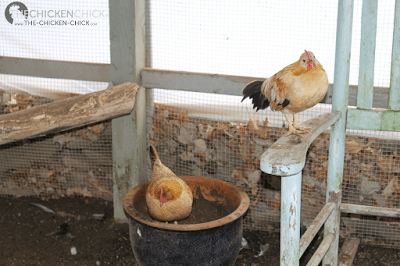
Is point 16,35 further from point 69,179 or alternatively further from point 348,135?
point 348,135

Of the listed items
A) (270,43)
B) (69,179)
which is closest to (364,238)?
(270,43)

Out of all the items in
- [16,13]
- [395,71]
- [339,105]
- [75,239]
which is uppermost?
[16,13]

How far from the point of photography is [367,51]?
4.77 feet

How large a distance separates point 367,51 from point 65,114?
1368 mm

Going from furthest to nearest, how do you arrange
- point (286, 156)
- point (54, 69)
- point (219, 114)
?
point (54, 69) → point (219, 114) → point (286, 156)

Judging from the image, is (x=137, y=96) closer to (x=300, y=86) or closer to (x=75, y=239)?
(x=75, y=239)

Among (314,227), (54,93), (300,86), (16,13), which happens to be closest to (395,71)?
(300,86)

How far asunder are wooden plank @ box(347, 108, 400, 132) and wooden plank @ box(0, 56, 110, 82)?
1.51 meters

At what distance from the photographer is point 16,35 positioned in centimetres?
268

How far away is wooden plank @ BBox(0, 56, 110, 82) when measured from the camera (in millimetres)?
2516

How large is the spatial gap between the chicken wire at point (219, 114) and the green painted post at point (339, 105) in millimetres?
772

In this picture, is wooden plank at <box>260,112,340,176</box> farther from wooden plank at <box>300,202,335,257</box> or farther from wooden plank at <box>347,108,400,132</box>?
wooden plank at <box>347,108,400,132</box>

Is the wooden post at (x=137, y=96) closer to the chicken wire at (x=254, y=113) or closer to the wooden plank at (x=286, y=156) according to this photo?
the chicken wire at (x=254, y=113)

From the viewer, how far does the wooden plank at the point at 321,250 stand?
4.08 ft
